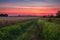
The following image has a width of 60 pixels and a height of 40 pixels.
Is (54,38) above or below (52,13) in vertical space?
below

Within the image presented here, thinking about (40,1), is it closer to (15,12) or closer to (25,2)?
(25,2)

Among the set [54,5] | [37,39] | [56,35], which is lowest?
[37,39]

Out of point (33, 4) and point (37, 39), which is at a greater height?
point (33, 4)

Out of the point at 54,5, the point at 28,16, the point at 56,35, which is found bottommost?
the point at 56,35

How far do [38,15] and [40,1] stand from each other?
1.44ft

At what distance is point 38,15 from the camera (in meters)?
5.64

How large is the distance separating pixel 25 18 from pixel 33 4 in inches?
19.4

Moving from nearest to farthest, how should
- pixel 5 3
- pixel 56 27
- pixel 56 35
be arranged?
pixel 56 35 → pixel 56 27 → pixel 5 3

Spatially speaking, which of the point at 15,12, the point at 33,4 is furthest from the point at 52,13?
the point at 15,12


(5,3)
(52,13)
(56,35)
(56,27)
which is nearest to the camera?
(56,35)

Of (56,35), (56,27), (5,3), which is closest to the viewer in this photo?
(56,35)

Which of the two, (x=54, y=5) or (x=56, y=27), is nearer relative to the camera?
(x=56, y=27)

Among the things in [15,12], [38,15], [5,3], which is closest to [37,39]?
[38,15]

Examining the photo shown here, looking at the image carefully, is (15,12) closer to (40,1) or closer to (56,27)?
(40,1)
